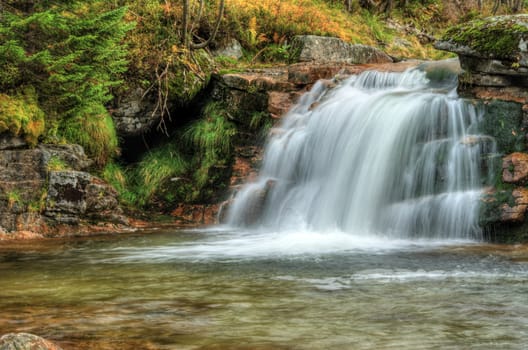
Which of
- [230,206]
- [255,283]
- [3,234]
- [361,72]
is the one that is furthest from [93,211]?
[361,72]

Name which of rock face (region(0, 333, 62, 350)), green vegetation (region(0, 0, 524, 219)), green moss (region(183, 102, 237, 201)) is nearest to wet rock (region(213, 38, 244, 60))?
green vegetation (region(0, 0, 524, 219))

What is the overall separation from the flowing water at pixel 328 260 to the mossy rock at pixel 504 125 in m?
0.16

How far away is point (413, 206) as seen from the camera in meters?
8.95

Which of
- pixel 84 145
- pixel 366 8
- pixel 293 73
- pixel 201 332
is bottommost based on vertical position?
pixel 201 332

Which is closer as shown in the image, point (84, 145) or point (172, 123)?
point (84, 145)

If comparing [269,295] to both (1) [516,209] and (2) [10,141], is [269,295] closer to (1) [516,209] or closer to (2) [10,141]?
(1) [516,209]

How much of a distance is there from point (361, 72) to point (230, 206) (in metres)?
3.97

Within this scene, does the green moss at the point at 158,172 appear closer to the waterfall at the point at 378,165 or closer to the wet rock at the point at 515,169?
the waterfall at the point at 378,165

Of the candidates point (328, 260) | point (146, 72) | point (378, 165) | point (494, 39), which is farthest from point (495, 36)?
point (146, 72)

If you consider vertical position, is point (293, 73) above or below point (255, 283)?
above

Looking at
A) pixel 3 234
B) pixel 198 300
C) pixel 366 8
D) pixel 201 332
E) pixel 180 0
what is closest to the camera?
pixel 201 332

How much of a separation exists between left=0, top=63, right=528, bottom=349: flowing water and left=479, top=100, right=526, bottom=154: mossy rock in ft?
0.53

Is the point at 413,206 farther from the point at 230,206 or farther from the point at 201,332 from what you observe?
the point at 201,332

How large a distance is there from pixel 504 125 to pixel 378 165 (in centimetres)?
192
